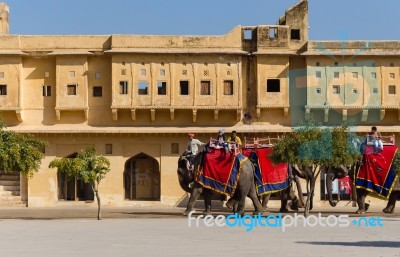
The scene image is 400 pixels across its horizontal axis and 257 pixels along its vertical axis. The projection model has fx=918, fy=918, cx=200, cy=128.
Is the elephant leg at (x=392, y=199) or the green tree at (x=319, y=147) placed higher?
the green tree at (x=319, y=147)

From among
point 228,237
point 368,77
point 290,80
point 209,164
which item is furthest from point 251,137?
point 228,237

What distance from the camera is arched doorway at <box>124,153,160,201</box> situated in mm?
39031

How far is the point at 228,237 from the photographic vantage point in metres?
19.3

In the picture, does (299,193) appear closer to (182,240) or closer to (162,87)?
(162,87)

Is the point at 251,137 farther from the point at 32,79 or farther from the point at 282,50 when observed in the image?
the point at 32,79

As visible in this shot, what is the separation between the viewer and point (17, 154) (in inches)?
1043

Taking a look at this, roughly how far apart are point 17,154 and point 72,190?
12.6m

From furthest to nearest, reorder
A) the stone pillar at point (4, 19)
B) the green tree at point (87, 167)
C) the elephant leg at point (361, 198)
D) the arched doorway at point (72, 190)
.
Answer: the stone pillar at point (4, 19) → the arched doorway at point (72, 190) → the elephant leg at point (361, 198) → the green tree at point (87, 167)

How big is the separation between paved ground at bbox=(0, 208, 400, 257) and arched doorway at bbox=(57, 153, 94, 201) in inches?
551

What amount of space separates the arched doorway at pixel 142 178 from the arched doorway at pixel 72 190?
1656mm

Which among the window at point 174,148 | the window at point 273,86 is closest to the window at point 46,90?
the window at point 174,148

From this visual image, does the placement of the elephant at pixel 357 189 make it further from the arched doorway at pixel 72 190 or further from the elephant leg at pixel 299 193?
the arched doorway at pixel 72 190

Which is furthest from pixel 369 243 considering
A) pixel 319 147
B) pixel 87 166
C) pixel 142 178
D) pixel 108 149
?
pixel 142 178

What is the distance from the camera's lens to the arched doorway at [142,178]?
39.0 m
